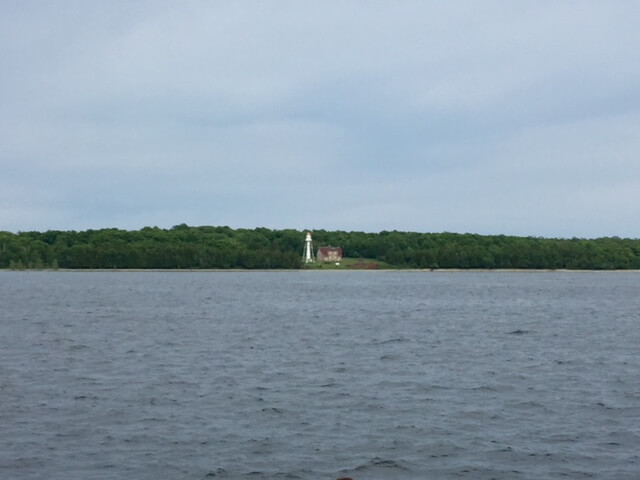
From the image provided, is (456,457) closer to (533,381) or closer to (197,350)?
(533,381)

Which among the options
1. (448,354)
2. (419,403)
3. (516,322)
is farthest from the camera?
(516,322)

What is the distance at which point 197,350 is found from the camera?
132 feet

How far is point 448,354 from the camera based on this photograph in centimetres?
3881

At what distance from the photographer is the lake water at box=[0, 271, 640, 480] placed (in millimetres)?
19500

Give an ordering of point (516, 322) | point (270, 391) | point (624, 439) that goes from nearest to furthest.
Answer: point (624, 439) → point (270, 391) → point (516, 322)

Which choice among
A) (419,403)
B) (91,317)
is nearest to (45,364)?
(419,403)

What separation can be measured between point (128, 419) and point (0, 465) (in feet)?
16.2

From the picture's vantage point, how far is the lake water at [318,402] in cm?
1950

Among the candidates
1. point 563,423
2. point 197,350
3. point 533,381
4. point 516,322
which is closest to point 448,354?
point 533,381

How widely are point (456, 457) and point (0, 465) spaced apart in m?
9.59

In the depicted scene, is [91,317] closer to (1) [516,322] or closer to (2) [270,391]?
(1) [516,322]

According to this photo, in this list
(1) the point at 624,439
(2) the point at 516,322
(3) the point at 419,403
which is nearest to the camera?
(1) the point at 624,439

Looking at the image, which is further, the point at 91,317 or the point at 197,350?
the point at 91,317

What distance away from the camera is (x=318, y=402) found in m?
26.4
